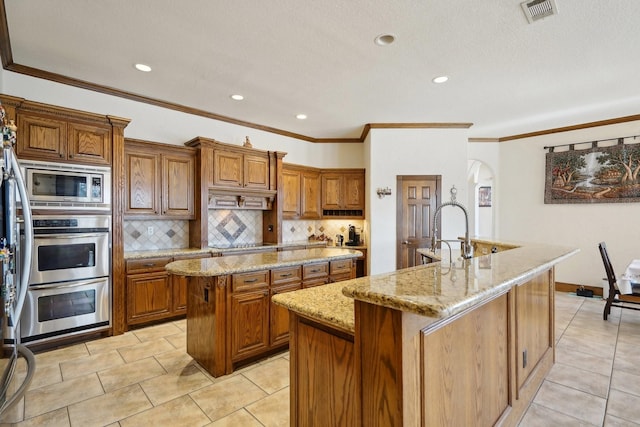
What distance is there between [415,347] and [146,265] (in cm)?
341

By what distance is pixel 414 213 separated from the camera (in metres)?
5.02

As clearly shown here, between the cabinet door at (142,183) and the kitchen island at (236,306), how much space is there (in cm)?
144

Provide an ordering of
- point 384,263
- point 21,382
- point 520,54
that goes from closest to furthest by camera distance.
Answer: point 21,382 → point 520,54 → point 384,263

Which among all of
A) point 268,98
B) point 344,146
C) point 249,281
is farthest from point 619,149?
point 249,281

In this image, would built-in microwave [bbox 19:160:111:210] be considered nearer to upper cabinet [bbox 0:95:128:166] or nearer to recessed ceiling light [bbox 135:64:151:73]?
upper cabinet [bbox 0:95:128:166]

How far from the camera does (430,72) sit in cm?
325

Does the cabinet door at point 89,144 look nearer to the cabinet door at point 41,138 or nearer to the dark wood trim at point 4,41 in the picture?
the cabinet door at point 41,138

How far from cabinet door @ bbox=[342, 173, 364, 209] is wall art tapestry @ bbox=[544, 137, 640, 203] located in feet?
10.9

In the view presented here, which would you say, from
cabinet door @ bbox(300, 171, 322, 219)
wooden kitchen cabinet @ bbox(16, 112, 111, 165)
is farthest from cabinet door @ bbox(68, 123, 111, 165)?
cabinet door @ bbox(300, 171, 322, 219)

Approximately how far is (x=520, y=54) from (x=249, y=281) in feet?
10.8

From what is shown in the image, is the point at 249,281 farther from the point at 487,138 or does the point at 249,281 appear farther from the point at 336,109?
the point at 487,138

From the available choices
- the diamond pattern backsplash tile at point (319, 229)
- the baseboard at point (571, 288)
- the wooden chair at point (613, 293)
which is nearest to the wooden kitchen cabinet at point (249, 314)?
the diamond pattern backsplash tile at point (319, 229)

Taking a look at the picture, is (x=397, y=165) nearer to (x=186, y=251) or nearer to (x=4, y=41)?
(x=186, y=251)

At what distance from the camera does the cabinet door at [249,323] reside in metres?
2.50
